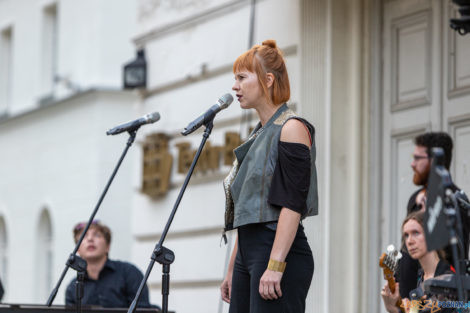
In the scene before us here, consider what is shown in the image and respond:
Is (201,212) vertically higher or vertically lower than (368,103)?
lower

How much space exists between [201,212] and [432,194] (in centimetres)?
596

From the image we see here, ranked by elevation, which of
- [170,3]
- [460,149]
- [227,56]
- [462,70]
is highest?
[170,3]

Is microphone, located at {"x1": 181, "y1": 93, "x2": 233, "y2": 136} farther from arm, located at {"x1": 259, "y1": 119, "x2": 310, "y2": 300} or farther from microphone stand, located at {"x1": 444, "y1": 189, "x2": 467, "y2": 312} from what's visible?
microphone stand, located at {"x1": 444, "y1": 189, "x2": 467, "y2": 312}

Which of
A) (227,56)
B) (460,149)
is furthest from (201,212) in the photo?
(460,149)

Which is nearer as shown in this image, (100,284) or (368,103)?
(100,284)

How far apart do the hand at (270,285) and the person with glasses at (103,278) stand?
289cm

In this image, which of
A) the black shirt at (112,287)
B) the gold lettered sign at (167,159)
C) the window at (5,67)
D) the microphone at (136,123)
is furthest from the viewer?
the window at (5,67)

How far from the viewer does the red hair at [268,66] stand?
5.42m

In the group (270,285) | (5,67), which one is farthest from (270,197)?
(5,67)

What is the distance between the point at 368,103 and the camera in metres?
8.60

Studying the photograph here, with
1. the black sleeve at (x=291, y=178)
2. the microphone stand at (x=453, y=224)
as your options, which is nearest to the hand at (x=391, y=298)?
the black sleeve at (x=291, y=178)

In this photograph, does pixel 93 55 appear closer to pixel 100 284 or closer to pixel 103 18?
pixel 103 18

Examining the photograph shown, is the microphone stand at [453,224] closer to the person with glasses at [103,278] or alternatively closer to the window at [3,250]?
the person with glasses at [103,278]

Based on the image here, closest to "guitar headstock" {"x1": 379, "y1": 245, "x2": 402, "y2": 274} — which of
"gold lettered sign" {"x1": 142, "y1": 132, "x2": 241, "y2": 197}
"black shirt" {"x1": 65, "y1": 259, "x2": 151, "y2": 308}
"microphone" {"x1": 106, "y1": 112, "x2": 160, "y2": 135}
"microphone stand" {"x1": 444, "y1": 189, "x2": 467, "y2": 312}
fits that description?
"microphone stand" {"x1": 444, "y1": 189, "x2": 467, "y2": 312}
